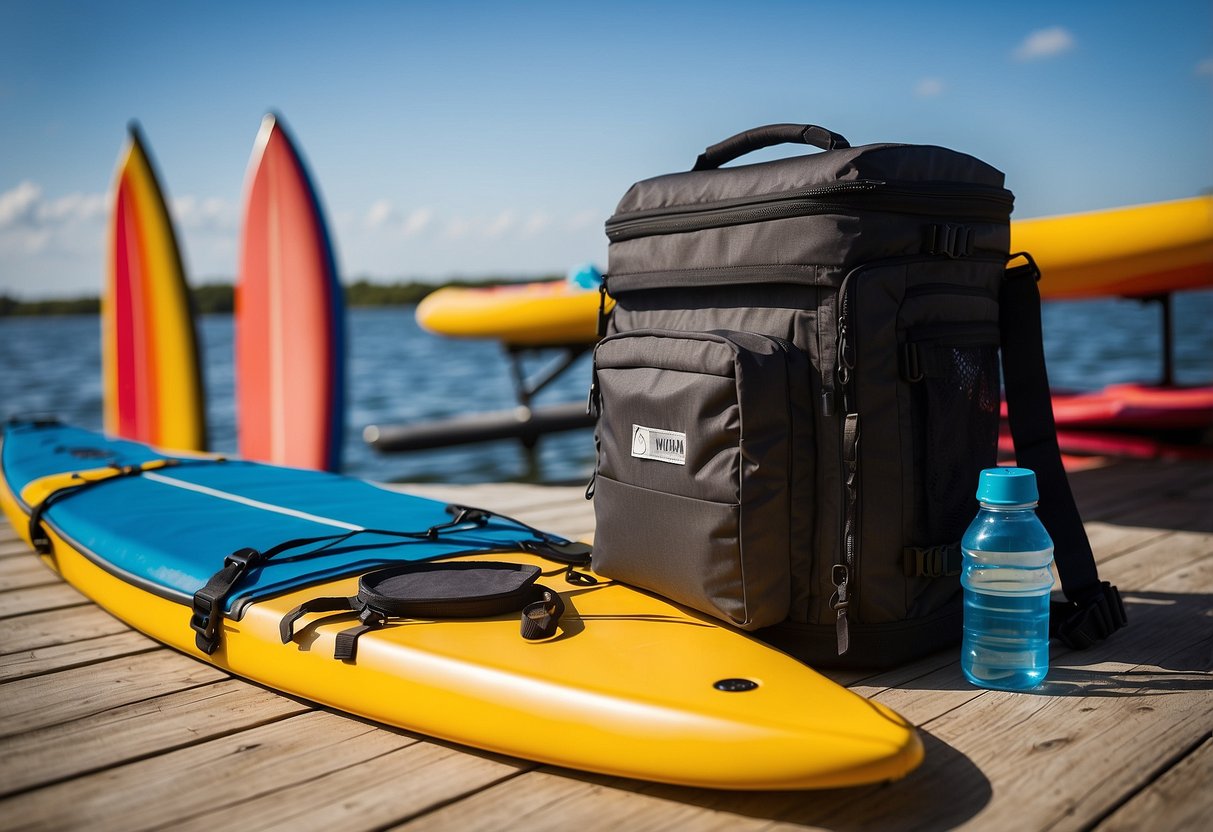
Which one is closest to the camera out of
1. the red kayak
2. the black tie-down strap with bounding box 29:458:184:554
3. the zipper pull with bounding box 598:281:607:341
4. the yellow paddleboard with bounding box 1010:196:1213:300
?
the zipper pull with bounding box 598:281:607:341

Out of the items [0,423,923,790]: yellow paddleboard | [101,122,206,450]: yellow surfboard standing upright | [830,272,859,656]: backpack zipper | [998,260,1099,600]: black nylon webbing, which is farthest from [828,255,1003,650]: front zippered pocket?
[101,122,206,450]: yellow surfboard standing upright

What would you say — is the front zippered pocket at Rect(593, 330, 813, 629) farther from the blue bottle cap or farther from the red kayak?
the red kayak

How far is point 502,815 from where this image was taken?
1.25 metres

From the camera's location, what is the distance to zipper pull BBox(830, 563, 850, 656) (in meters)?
1.57

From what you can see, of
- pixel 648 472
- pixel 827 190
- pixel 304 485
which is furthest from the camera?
pixel 304 485

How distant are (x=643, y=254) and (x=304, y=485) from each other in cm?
117

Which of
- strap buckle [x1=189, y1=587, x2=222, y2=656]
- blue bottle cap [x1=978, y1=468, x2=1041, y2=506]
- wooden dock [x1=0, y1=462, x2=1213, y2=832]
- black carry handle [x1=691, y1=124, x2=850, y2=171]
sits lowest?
wooden dock [x1=0, y1=462, x2=1213, y2=832]

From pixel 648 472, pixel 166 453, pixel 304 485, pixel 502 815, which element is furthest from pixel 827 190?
pixel 166 453

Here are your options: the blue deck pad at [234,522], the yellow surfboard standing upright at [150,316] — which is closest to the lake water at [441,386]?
the yellow surfboard standing upright at [150,316]

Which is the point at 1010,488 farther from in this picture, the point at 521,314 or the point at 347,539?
the point at 521,314

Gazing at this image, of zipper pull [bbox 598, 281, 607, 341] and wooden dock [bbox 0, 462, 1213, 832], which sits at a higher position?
zipper pull [bbox 598, 281, 607, 341]

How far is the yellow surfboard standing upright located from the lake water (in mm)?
262

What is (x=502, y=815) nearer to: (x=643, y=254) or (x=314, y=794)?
(x=314, y=794)

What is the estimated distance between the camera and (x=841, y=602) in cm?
158
